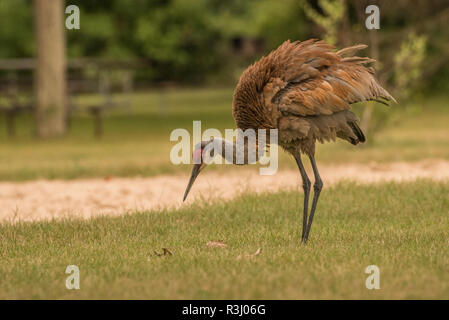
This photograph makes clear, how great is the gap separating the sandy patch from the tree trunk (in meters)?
7.95

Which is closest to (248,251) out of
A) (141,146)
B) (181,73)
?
(141,146)

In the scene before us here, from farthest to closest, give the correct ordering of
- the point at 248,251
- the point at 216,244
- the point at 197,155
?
1. the point at 197,155
2. the point at 216,244
3. the point at 248,251

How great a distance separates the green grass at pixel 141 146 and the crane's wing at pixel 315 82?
555 cm

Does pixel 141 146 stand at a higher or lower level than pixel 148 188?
higher

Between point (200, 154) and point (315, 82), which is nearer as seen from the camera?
point (315, 82)

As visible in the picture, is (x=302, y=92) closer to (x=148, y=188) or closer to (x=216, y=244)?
(x=216, y=244)

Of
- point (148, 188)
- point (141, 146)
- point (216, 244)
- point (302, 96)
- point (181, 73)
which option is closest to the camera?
point (302, 96)

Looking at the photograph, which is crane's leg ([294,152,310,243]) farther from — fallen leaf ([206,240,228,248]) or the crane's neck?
fallen leaf ([206,240,228,248])

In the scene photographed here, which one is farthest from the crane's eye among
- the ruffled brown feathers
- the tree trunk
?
the tree trunk

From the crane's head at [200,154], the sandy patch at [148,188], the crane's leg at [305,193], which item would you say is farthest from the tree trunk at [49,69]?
the crane's leg at [305,193]

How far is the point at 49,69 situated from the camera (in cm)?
1898

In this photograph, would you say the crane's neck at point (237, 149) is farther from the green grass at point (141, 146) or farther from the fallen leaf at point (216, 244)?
the green grass at point (141, 146)

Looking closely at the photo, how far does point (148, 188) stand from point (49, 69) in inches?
371
